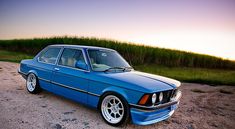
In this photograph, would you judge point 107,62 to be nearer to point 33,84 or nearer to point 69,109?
point 69,109

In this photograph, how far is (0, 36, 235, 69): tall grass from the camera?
1645cm

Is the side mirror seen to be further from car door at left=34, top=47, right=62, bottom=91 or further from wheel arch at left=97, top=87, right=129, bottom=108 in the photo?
car door at left=34, top=47, right=62, bottom=91

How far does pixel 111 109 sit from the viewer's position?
3.64 meters

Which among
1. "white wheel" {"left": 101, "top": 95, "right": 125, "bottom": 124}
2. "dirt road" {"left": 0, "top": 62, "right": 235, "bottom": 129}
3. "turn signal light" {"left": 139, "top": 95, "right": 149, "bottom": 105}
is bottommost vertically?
"dirt road" {"left": 0, "top": 62, "right": 235, "bottom": 129}

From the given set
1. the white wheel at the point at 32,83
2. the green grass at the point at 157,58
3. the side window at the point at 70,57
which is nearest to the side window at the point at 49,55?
the side window at the point at 70,57

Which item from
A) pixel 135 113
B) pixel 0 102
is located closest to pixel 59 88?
pixel 0 102

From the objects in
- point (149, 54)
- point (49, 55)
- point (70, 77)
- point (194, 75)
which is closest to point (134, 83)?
point (70, 77)

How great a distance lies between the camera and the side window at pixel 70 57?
440 centimetres

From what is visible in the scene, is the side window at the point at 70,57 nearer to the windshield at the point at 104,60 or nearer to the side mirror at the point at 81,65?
the side mirror at the point at 81,65

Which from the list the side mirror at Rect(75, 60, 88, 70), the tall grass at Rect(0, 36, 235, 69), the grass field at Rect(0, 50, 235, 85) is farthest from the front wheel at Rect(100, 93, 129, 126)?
the tall grass at Rect(0, 36, 235, 69)

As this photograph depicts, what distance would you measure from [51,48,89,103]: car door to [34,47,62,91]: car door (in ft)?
0.77

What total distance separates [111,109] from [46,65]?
7.89ft

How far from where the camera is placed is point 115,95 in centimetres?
344

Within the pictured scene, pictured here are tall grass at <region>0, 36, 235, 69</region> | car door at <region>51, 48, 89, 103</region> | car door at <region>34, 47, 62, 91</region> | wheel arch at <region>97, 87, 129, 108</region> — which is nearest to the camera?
wheel arch at <region>97, 87, 129, 108</region>
